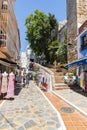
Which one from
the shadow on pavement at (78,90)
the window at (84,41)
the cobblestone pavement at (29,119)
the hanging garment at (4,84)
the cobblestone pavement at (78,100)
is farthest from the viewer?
the window at (84,41)

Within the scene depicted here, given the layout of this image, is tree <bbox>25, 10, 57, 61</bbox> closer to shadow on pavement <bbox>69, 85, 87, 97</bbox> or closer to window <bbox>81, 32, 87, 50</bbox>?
window <bbox>81, 32, 87, 50</bbox>

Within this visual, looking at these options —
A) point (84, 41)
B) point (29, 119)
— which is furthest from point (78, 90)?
point (29, 119)

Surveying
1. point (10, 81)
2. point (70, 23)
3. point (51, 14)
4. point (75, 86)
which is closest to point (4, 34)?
point (70, 23)

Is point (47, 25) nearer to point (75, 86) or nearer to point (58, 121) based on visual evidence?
point (75, 86)

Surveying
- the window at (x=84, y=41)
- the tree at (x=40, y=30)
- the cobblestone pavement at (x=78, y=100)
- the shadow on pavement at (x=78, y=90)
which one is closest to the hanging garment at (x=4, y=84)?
the cobblestone pavement at (x=78, y=100)

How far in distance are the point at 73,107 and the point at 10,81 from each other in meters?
→ 4.98

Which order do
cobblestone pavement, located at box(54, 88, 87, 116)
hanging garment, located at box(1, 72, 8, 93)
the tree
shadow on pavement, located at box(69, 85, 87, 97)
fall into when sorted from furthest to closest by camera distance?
the tree < shadow on pavement, located at box(69, 85, 87, 97) < hanging garment, located at box(1, 72, 8, 93) < cobblestone pavement, located at box(54, 88, 87, 116)

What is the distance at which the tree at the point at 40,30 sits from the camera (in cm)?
4016

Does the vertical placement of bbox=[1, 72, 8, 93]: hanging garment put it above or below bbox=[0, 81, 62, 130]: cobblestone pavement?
above

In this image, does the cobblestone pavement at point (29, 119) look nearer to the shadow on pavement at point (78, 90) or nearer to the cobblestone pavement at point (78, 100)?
the cobblestone pavement at point (78, 100)

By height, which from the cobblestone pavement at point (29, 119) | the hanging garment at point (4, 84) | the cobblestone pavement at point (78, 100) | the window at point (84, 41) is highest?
the window at point (84, 41)

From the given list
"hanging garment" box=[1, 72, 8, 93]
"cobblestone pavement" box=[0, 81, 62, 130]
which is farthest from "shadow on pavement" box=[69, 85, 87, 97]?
"cobblestone pavement" box=[0, 81, 62, 130]

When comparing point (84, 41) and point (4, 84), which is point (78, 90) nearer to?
point (84, 41)

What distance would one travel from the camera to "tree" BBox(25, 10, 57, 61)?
40.2 meters
